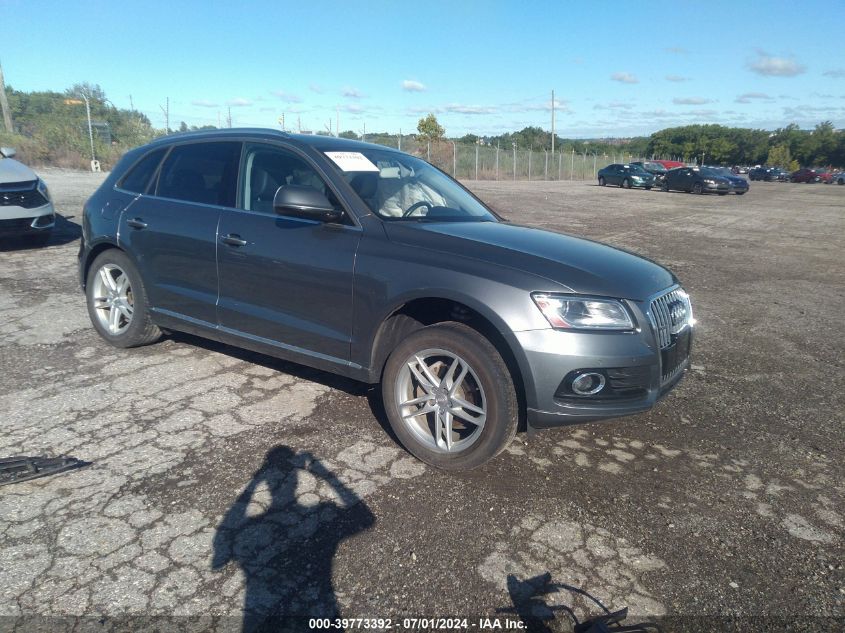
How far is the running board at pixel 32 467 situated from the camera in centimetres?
315

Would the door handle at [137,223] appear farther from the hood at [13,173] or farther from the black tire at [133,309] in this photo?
the hood at [13,173]

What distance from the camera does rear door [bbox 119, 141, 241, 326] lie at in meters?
4.31

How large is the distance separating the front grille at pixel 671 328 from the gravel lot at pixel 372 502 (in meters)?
0.57

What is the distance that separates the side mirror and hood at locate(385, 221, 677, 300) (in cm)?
36

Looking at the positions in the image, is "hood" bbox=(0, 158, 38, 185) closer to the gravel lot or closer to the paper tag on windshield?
the gravel lot

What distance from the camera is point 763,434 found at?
3.93 metres

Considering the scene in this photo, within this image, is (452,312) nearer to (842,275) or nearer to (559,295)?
(559,295)

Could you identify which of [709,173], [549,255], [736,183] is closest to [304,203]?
[549,255]

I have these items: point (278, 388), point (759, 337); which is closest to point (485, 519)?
point (278, 388)

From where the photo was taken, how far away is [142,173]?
4934mm

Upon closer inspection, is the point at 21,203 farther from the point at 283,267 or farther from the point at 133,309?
the point at 283,267

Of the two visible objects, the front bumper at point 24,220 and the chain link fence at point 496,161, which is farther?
the chain link fence at point 496,161

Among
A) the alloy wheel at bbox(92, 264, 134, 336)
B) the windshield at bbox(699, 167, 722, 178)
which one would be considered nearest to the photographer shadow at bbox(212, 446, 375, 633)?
the alloy wheel at bbox(92, 264, 134, 336)

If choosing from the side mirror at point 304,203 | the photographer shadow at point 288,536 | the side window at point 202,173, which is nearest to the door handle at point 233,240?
the side window at point 202,173
